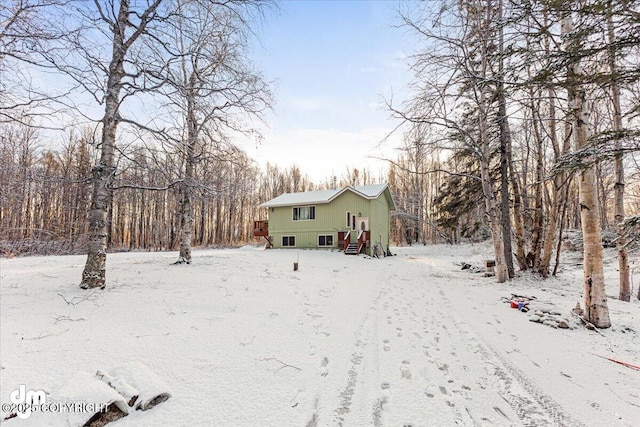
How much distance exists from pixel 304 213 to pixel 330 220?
2.26 m

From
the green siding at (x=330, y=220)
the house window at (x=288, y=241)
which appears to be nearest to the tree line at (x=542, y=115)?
the green siding at (x=330, y=220)

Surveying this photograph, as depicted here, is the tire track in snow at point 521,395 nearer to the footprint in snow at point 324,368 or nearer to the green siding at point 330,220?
the footprint in snow at point 324,368

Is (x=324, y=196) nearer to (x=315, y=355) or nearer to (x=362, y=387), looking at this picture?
(x=315, y=355)

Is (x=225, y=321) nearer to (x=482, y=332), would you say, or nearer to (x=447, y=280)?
(x=482, y=332)

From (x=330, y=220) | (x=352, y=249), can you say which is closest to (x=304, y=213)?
(x=330, y=220)

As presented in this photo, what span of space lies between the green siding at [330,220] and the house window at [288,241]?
269 millimetres

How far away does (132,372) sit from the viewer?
252 centimetres

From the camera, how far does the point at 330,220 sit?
69.1 ft

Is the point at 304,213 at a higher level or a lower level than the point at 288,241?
higher

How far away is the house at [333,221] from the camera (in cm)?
2006

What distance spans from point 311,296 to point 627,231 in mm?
5265

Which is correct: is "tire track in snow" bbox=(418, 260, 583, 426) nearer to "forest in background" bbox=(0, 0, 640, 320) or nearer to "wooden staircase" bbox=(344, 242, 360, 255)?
"forest in background" bbox=(0, 0, 640, 320)

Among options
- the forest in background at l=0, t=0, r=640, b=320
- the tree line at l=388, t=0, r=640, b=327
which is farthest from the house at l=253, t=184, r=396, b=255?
the forest in background at l=0, t=0, r=640, b=320

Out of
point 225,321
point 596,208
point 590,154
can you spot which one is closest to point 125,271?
point 225,321
